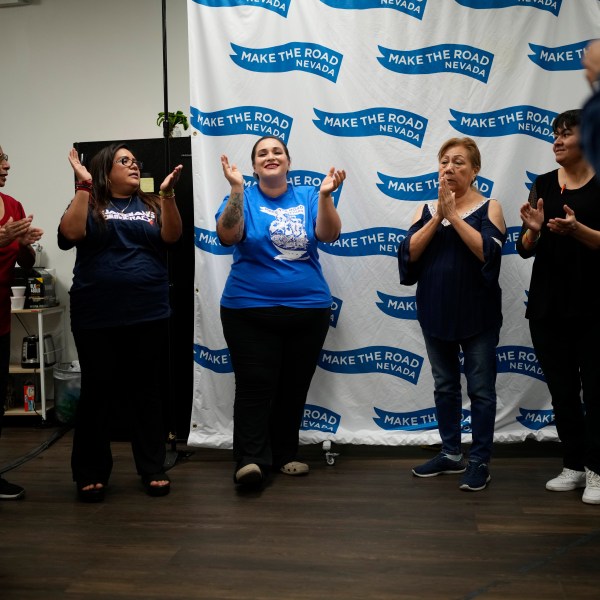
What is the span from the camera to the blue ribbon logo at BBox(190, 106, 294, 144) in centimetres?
345

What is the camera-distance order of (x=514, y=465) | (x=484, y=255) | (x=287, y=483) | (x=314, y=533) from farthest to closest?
(x=514, y=465) < (x=287, y=483) < (x=484, y=255) < (x=314, y=533)

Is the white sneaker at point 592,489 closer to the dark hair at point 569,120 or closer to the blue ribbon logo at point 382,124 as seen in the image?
the dark hair at point 569,120

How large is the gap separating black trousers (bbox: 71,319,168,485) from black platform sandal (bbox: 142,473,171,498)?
1.0 inches

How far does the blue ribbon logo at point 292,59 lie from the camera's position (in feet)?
11.2

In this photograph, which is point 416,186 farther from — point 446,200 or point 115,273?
Answer: point 115,273

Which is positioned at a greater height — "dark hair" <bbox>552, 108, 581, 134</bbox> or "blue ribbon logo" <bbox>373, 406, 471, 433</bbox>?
"dark hair" <bbox>552, 108, 581, 134</bbox>

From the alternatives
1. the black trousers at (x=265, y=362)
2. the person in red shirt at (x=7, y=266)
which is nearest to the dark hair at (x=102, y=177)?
the person in red shirt at (x=7, y=266)

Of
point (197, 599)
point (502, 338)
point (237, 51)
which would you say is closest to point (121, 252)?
point (237, 51)

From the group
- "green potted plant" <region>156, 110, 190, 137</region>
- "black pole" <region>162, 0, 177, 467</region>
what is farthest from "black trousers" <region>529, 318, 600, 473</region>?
"green potted plant" <region>156, 110, 190, 137</region>

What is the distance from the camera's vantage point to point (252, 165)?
3.30 metres

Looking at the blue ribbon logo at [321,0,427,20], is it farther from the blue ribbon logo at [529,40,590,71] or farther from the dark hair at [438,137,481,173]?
the dark hair at [438,137,481,173]

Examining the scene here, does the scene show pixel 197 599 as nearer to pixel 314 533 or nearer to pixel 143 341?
pixel 314 533

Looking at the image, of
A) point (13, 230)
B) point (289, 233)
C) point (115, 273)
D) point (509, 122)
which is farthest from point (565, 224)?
point (13, 230)

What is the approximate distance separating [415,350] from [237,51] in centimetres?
169
